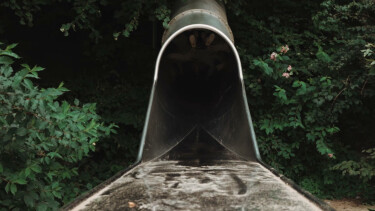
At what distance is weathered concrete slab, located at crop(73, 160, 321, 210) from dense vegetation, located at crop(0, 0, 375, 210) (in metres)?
1.53

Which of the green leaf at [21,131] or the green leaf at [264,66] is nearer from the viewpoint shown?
the green leaf at [21,131]

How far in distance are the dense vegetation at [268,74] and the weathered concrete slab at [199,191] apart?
1.53 metres

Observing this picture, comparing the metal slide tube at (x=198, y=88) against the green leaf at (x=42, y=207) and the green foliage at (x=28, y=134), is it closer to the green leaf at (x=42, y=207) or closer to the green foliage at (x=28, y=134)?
the green foliage at (x=28, y=134)

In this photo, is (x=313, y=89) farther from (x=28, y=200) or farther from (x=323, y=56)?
(x=28, y=200)

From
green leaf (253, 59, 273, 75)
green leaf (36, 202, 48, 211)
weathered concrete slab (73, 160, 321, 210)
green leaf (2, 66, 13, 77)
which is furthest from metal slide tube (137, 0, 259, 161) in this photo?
green leaf (2, 66, 13, 77)

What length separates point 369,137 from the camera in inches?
210

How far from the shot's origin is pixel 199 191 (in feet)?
6.99

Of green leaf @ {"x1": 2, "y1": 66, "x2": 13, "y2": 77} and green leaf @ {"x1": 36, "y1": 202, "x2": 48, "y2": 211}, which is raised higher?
green leaf @ {"x1": 2, "y1": 66, "x2": 13, "y2": 77}

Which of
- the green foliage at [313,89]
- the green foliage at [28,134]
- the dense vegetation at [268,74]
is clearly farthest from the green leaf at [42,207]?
the green foliage at [313,89]

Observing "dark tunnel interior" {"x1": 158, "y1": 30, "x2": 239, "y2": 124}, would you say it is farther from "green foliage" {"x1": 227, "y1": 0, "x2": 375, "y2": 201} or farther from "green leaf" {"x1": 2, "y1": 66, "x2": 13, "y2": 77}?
"green leaf" {"x1": 2, "y1": 66, "x2": 13, "y2": 77}

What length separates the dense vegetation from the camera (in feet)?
15.4

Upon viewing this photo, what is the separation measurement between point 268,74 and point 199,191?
10.2 feet

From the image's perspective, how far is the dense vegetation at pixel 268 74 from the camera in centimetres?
468

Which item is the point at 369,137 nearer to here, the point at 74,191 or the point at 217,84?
the point at 217,84
